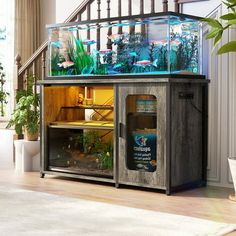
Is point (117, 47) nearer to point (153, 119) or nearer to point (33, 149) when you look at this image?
point (153, 119)

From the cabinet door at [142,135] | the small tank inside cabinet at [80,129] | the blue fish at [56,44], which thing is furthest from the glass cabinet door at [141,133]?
the blue fish at [56,44]

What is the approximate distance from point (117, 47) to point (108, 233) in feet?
6.73

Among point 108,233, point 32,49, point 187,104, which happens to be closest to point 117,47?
point 187,104

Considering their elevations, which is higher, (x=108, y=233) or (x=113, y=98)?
(x=113, y=98)

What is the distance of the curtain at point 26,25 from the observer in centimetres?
835

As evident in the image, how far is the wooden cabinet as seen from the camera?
451 centimetres

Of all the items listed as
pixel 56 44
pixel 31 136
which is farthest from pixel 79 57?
pixel 31 136

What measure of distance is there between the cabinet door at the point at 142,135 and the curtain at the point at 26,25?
3934 mm

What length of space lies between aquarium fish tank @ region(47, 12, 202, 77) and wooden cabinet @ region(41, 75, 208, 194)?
0.38 feet

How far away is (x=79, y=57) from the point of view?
5121 millimetres

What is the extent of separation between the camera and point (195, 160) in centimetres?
480

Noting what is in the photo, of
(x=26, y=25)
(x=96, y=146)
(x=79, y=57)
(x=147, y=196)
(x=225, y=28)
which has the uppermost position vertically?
(x=26, y=25)

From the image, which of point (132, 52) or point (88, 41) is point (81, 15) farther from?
point (132, 52)

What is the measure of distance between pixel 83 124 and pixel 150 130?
2.47ft
